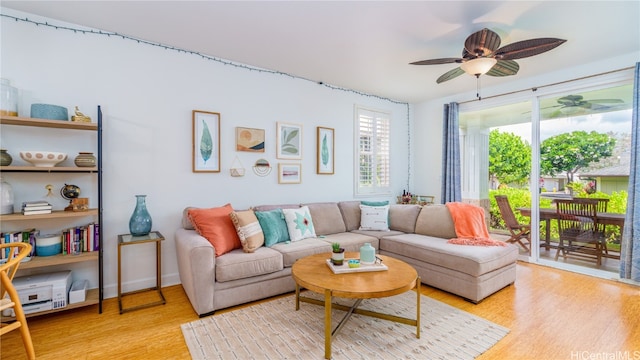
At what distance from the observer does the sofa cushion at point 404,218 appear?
3.83m

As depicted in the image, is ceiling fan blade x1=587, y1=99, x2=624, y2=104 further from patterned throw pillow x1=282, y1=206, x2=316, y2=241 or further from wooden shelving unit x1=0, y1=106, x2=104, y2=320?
wooden shelving unit x1=0, y1=106, x2=104, y2=320

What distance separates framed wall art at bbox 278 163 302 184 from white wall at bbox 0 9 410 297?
3.4 inches

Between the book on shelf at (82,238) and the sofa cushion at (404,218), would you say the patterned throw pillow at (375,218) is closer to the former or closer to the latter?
the sofa cushion at (404,218)

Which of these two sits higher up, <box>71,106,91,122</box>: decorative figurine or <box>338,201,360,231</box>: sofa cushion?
<box>71,106,91,122</box>: decorative figurine

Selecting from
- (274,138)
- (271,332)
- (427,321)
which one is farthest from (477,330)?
(274,138)

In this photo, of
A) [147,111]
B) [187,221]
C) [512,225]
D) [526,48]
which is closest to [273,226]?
[187,221]

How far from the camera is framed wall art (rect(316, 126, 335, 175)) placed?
4227 mm

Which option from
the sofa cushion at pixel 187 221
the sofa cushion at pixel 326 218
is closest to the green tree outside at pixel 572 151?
the sofa cushion at pixel 326 218

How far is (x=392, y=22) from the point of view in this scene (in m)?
2.56

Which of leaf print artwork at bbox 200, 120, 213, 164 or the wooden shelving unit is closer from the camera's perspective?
the wooden shelving unit

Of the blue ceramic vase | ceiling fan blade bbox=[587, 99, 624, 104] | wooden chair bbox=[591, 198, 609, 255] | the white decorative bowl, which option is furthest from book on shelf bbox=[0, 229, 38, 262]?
ceiling fan blade bbox=[587, 99, 624, 104]

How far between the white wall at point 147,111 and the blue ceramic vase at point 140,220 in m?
0.23

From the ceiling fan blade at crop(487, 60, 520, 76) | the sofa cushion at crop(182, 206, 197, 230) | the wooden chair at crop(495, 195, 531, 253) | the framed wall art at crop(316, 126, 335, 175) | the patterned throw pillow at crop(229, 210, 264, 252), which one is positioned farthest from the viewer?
the framed wall art at crop(316, 126, 335, 175)

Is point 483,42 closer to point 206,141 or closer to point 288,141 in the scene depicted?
point 288,141
